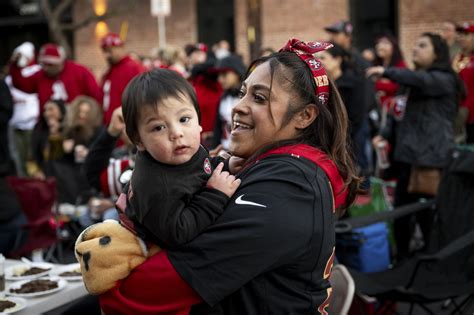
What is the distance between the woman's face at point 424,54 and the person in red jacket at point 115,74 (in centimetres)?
350

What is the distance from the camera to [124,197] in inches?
81.4

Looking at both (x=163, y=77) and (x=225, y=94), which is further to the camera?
(x=225, y=94)

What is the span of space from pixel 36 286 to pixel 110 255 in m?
1.16

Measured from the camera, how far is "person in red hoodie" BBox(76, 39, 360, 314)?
181 cm

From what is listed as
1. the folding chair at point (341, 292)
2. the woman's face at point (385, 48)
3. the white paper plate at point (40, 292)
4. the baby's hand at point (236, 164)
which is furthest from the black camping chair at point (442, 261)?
the woman's face at point (385, 48)

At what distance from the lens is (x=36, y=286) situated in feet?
9.56

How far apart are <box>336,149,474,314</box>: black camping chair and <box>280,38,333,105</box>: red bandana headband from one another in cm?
189

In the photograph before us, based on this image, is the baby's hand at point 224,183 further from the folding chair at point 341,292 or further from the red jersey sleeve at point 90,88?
the red jersey sleeve at point 90,88

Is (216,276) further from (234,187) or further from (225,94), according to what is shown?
(225,94)

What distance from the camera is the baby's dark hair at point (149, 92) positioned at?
6.38 ft

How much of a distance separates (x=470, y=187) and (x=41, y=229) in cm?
363

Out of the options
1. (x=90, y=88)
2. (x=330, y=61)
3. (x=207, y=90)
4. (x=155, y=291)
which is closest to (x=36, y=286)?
(x=155, y=291)

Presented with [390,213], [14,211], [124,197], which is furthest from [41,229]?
[124,197]

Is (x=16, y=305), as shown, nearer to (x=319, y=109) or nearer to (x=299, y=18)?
(x=319, y=109)
